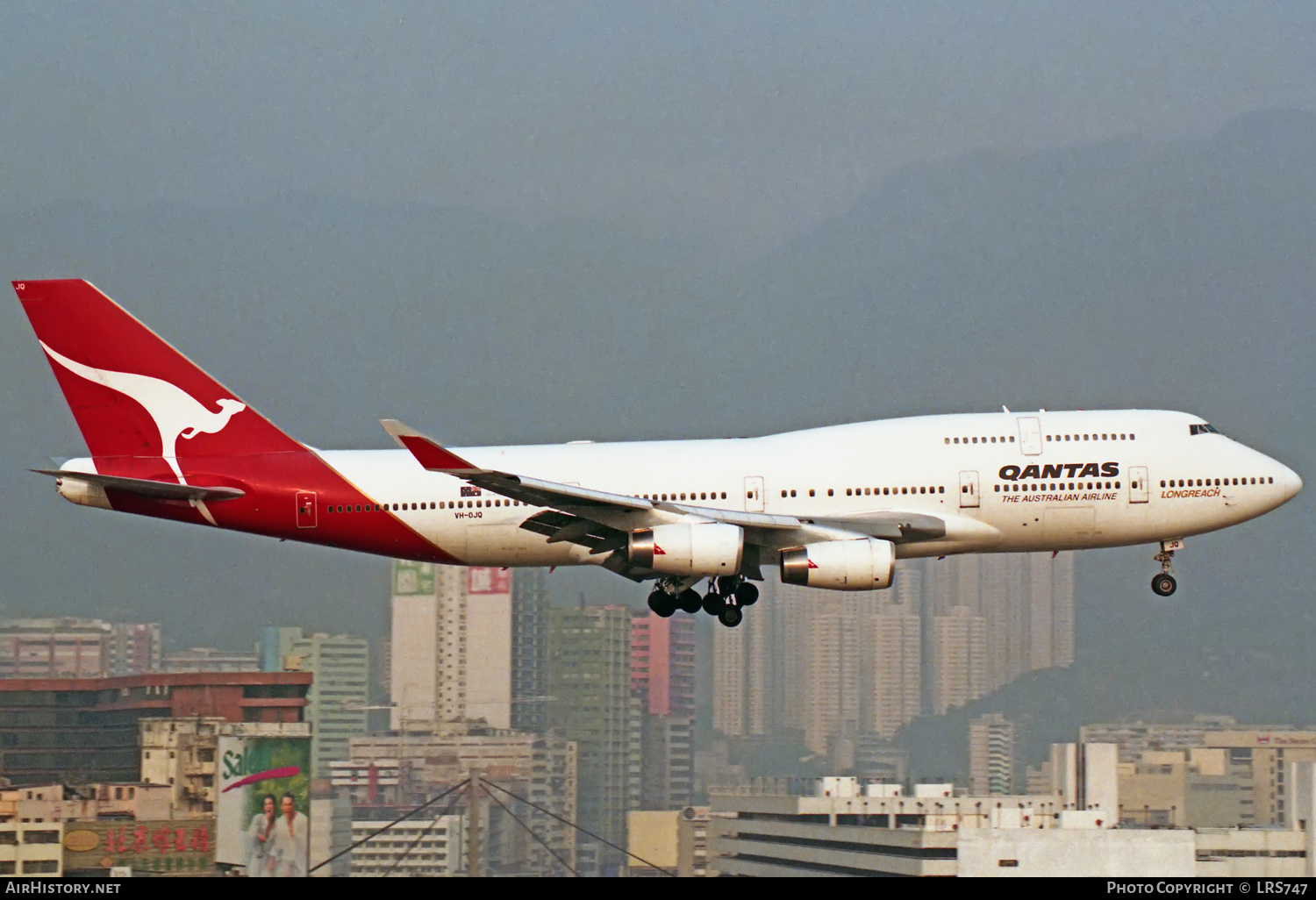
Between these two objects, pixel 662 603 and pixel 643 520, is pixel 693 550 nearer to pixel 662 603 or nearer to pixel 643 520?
pixel 643 520

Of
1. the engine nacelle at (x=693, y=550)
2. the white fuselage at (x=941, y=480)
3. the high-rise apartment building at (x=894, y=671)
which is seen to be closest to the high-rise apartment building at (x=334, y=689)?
the high-rise apartment building at (x=894, y=671)

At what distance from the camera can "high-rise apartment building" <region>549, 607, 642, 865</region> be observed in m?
76.8

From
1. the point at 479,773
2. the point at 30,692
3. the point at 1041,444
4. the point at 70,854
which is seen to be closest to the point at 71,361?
the point at 1041,444

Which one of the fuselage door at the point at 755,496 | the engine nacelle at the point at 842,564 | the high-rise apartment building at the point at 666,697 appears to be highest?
the fuselage door at the point at 755,496

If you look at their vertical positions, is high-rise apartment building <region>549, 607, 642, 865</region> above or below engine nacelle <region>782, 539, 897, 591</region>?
below

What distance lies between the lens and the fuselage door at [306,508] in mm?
36969

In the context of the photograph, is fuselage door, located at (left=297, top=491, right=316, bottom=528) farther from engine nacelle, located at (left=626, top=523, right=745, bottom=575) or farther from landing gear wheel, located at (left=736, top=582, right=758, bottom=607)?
landing gear wheel, located at (left=736, top=582, right=758, bottom=607)

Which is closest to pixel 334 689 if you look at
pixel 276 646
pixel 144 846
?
pixel 276 646

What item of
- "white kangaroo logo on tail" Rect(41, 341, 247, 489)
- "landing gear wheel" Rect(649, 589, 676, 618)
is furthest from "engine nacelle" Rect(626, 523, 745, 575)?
"white kangaroo logo on tail" Rect(41, 341, 247, 489)

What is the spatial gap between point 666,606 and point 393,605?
55809mm

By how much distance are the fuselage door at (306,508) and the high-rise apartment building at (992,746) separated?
61.6 meters

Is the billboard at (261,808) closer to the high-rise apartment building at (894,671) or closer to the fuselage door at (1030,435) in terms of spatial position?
the high-rise apartment building at (894,671)

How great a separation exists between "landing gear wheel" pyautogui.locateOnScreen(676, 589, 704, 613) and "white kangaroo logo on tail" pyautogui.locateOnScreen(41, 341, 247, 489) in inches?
431
